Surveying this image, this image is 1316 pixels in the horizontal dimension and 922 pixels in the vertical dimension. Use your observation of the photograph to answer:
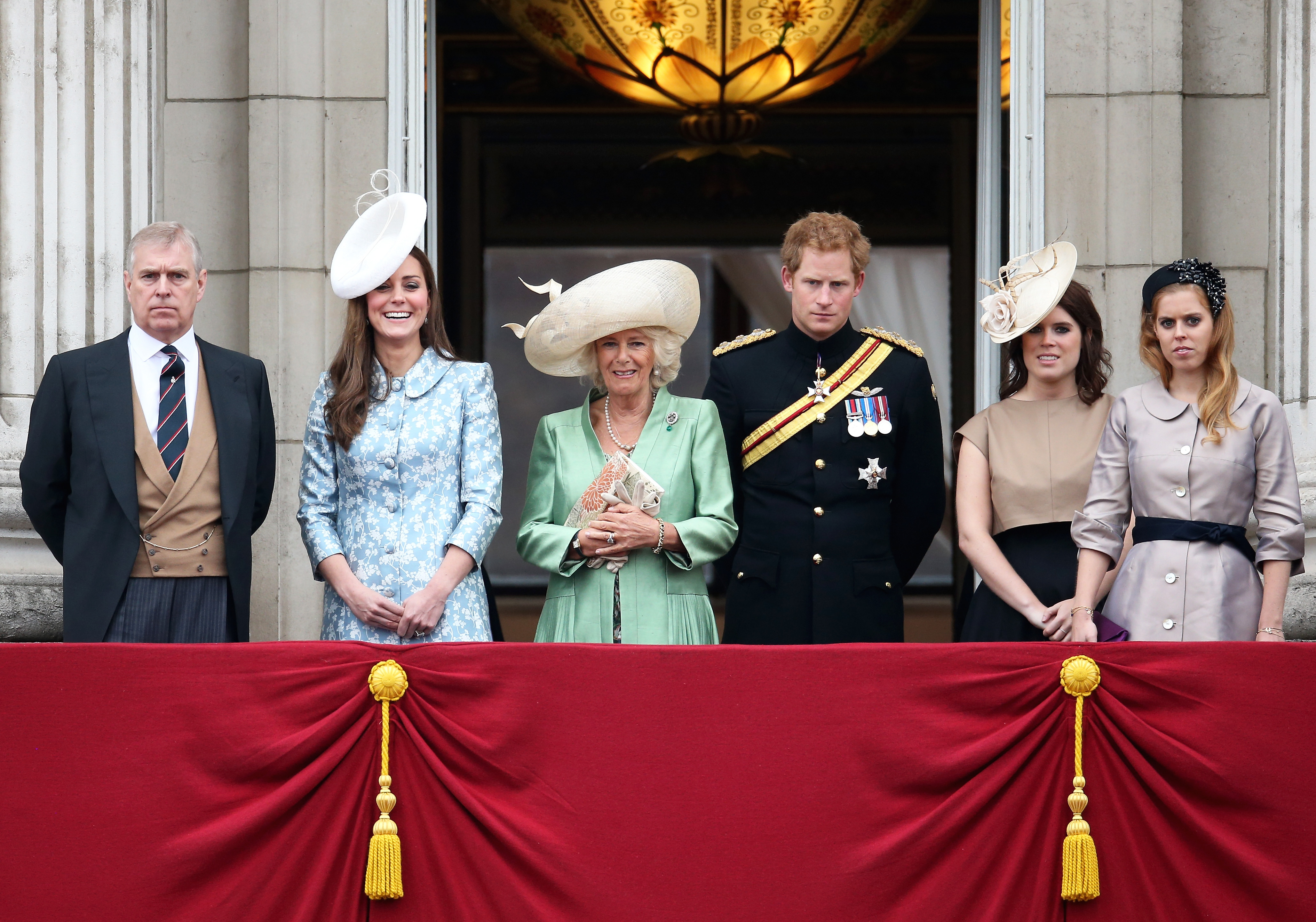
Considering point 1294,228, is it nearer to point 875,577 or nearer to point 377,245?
point 875,577

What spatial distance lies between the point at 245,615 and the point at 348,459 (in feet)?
1.76

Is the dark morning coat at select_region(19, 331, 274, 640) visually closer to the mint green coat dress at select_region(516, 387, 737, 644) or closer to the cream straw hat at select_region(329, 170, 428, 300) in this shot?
the cream straw hat at select_region(329, 170, 428, 300)

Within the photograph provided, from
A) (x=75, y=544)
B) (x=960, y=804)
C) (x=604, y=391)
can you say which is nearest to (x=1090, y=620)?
(x=960, y=804)

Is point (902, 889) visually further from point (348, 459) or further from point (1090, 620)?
point (348, 459)

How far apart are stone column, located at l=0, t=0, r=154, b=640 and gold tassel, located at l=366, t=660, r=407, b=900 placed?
2661 mm

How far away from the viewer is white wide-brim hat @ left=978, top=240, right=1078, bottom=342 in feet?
15.3

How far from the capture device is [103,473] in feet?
14.0

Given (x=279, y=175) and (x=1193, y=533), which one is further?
(x=279, y=175)

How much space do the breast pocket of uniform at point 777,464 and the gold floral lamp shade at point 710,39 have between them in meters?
4.56

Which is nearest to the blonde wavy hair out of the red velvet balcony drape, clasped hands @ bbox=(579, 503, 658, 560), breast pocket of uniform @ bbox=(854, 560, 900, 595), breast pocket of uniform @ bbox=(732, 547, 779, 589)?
clasped hands @ bbox=(579, 503, 658, 560)

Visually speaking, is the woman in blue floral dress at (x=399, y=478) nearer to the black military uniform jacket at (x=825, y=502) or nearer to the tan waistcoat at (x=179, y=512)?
the tan waistcoat at (x=179, y=512)

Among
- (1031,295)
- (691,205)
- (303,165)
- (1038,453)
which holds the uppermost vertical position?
(691,205)

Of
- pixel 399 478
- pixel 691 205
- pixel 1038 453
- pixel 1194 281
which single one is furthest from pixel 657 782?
pixel 691 205

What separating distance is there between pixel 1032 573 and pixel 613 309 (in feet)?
4.67
